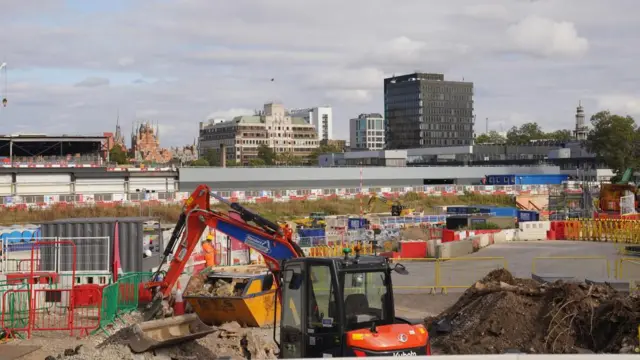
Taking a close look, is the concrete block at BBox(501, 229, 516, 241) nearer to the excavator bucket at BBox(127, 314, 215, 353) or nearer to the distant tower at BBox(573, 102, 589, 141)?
the excavator bucket at BBox(127, 314, 215, 353)

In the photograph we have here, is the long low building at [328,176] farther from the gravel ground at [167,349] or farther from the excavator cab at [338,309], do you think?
the excavator cab at [338,309]

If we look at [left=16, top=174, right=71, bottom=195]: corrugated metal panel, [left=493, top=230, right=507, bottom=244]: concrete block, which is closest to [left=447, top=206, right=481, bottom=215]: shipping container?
[left=493, top=230, right=507, bottom=244]: concrete block

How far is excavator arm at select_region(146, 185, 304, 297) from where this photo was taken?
54.0ft

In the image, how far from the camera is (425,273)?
2973 cm

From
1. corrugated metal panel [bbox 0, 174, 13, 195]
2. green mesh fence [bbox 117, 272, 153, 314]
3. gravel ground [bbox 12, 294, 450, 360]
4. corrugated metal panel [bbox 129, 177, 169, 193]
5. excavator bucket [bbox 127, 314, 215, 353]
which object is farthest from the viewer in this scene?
corrugated metal panel [bbox 129, 177, 169, 193]

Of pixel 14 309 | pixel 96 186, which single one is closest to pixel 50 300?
pixel 14 309

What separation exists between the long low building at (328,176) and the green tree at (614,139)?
763 centimetres

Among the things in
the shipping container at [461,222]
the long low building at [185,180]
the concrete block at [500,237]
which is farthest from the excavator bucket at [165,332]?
the long low building at [185,180]

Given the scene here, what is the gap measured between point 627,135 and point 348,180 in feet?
142

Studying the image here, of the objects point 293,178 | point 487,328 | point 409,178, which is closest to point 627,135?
point 409,178

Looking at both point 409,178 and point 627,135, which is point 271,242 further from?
point 627,135

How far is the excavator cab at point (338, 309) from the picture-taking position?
10508 millimetres

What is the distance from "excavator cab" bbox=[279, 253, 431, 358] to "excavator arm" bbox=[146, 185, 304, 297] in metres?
4.83

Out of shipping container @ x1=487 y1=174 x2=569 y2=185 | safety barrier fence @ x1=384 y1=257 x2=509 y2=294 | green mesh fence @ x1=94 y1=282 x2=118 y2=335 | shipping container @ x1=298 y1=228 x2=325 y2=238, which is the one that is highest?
shipping container @ x1=487 y1=174 x2=569 y2=185
